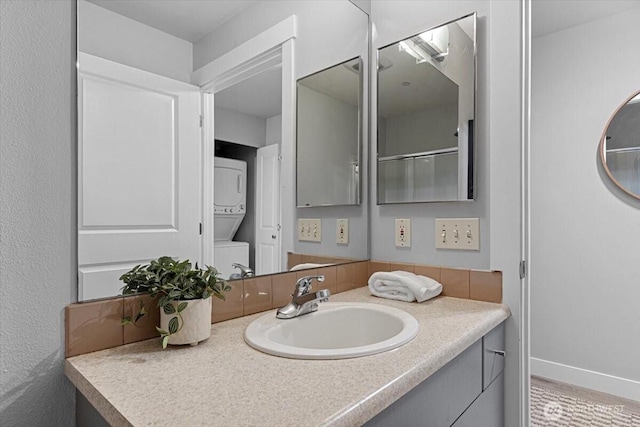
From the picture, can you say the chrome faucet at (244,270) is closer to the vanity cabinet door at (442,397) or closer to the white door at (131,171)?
the white door at (131,171)

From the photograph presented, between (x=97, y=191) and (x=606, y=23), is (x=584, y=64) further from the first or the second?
(x=97, y=191)

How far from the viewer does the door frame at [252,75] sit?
103 centimetres

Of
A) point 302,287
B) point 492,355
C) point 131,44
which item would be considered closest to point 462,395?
point 492,355

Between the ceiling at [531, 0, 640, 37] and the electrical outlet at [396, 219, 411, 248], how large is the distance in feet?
5.67

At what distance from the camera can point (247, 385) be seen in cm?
63

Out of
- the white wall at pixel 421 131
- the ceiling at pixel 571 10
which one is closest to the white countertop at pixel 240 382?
the white wall at pixel 421 131

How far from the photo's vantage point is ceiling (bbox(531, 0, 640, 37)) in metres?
2.16

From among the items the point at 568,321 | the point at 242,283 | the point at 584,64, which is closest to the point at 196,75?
the point at 242,283

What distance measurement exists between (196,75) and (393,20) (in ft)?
2.89

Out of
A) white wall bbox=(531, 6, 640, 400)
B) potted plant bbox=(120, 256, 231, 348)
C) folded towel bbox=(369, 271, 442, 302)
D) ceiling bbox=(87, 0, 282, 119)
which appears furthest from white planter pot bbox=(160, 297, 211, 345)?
white wall bbox=(531, 6, 640, 400)

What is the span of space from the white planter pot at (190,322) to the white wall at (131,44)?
22.5 inches

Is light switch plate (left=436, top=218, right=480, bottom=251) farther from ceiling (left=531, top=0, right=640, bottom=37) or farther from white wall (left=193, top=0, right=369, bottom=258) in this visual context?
ceiling (left=531, top=0, right=640, bottom=37)

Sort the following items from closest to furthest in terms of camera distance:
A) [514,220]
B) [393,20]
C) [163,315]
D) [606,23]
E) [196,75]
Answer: [163,315]
[196,75]
[514,220]
[393,20]
[606,23]

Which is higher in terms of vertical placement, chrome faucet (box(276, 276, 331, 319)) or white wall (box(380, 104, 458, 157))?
white wall (box(380, 104, 458, 157))
